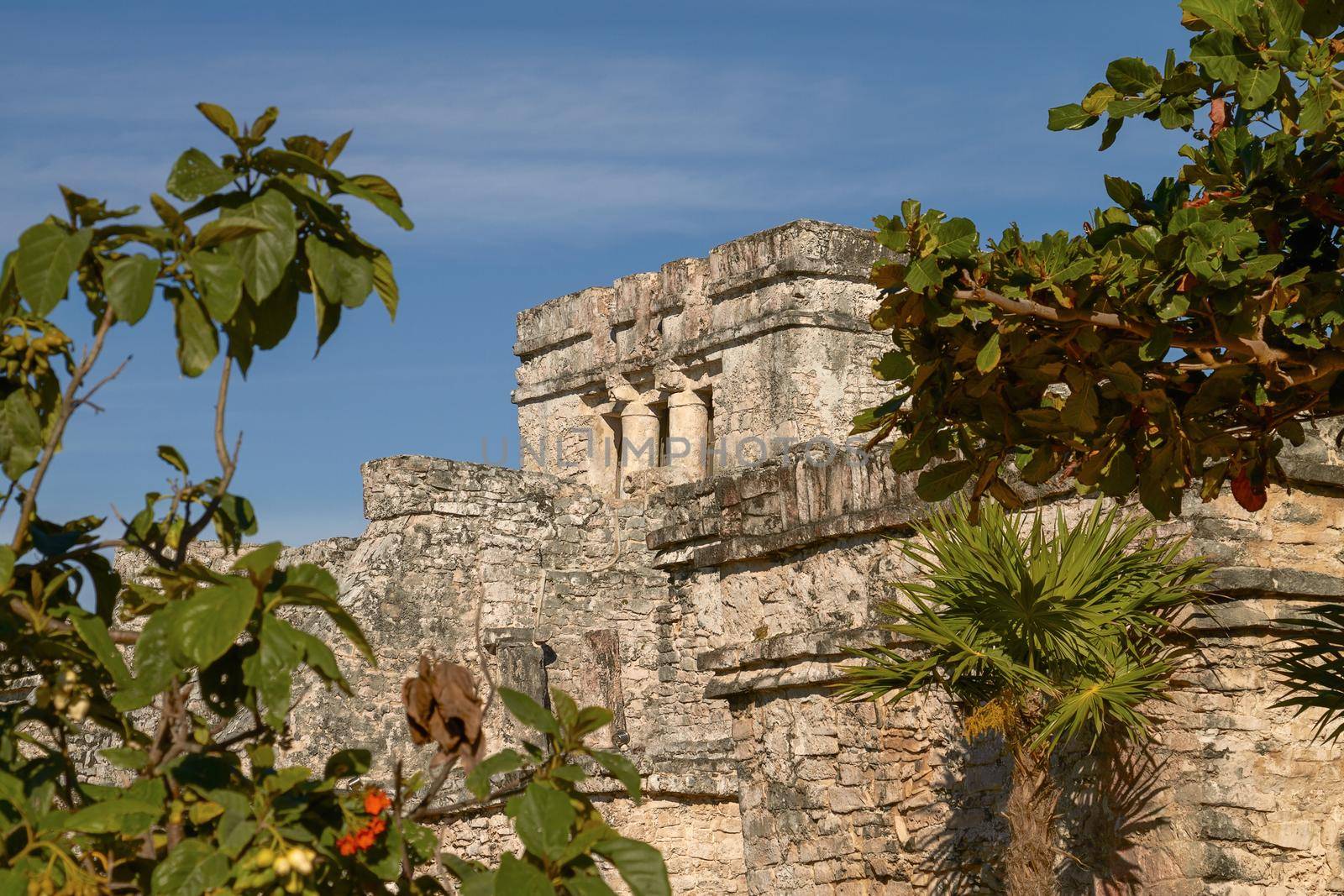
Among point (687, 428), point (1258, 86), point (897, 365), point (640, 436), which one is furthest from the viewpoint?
point (640, 436)

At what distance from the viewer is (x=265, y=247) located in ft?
6.54

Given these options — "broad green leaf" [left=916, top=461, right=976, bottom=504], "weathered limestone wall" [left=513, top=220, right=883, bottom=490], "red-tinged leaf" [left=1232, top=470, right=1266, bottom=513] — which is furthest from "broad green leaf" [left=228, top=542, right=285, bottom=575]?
"weathered limestone wall" [left=513, top=220, right=883, bottom=490]

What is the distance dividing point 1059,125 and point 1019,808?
2.34m

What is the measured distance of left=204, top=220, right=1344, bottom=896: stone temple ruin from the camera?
16.4 feet

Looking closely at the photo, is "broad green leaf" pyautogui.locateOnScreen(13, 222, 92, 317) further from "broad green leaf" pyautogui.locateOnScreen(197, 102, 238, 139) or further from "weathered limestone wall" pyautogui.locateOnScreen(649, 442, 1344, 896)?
"weathered limestone wall" pyautogui.locateOnScreen(649, 442, 1344, 896)

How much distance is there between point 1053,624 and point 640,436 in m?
12.3

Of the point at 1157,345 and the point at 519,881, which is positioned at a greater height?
the point at 1157,345

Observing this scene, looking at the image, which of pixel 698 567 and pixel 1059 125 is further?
pixel 698 567

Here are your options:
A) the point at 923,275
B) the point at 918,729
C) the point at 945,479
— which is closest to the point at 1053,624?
the point at 918,729

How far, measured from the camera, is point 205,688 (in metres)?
2.00

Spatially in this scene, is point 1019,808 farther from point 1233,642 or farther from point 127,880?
point 127,880

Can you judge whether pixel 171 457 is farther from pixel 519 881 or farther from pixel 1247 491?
pixel 1247 491

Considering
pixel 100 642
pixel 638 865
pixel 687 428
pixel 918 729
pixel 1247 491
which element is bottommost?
pixel 918 729

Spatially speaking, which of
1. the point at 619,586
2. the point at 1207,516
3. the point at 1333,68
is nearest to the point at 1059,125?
the point at 1333,68
